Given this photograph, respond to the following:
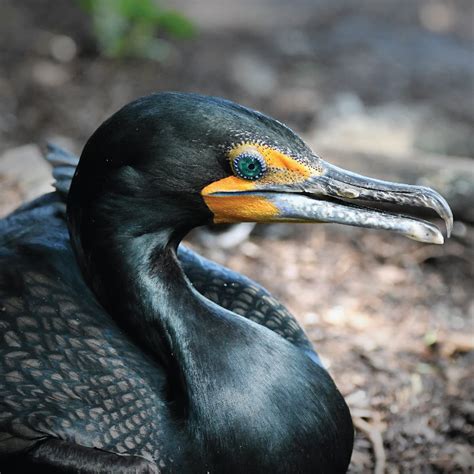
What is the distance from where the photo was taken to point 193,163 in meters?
2.57

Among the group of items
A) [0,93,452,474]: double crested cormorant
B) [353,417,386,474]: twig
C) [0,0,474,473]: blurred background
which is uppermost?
[0,93,452,474]: double crested cormorant

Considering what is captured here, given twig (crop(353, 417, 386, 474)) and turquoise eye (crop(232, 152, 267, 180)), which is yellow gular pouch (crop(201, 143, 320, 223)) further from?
twig (crop(353, 417, 386, 474))

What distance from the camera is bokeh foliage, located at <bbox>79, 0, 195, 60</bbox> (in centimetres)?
724

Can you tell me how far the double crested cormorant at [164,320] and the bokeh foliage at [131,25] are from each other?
15.0 ft

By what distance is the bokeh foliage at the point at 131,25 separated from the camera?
7.24 metres

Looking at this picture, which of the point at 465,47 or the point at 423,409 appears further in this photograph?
the point at 465,47

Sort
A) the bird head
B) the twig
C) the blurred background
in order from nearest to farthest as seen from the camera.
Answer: the bird head
the twig
the blurred background

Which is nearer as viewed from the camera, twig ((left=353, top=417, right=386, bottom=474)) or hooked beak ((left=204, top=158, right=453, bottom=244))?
hooked beak ((left=204, top=158, right=453, bottom=244))

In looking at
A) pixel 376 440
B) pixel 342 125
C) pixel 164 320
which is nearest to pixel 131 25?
pixel 342 125

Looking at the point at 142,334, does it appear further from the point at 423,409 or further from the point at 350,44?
the point at 350,44

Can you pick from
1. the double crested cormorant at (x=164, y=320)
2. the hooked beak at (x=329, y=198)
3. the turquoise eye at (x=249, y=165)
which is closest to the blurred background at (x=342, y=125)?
the double crested cormorant at (x=164, y=320)

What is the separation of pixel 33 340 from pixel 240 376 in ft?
2.04

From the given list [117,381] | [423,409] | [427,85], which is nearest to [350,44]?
[427,85]

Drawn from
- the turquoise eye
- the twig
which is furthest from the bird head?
the twig
